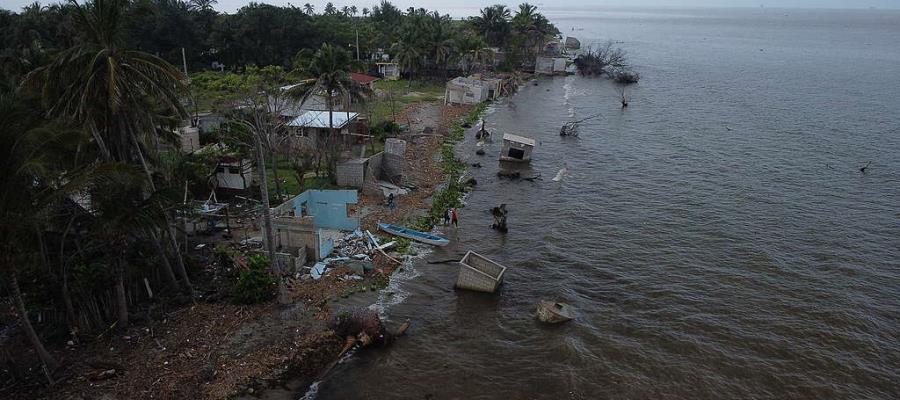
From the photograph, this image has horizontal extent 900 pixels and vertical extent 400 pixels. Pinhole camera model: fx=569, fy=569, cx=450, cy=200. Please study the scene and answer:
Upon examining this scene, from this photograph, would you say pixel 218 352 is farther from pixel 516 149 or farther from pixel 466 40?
pixel 466 40

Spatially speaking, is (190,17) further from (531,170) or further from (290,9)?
(531,170)

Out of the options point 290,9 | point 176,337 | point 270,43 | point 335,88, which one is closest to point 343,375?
point 176,337

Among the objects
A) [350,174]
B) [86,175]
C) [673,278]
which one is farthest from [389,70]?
[86,175]

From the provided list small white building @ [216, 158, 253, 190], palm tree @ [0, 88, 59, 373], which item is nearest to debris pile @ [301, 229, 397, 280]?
small white building @ [216, 158, 253, 190]

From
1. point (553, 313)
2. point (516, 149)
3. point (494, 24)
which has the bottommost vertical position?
point (553, 313)

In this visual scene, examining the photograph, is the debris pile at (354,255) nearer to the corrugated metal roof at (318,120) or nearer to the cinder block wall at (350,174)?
the cinder block wall at (350,174)

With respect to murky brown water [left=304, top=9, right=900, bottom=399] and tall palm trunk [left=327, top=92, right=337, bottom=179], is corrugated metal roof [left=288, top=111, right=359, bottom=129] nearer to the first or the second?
tall palm trunk [left=327, top=92, right=337, bottom=179]
